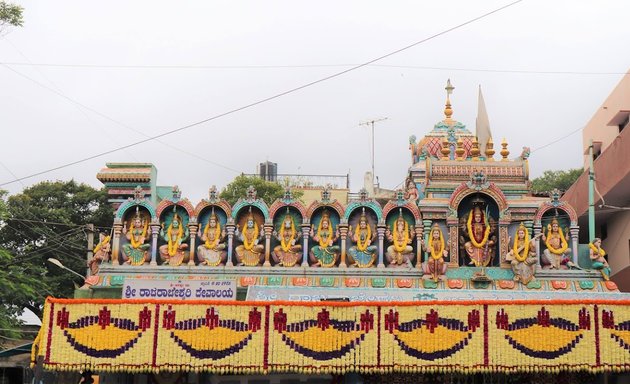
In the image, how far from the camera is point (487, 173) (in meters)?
26.8

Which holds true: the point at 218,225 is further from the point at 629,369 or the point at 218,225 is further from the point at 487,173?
the point at 629,369

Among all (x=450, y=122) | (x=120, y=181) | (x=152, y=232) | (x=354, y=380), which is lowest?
(x=354, y=380)

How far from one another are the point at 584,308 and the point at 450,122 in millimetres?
13877

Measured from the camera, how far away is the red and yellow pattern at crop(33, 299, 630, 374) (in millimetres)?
20344

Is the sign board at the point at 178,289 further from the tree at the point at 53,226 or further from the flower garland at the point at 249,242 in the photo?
the tree at the point at 53,226

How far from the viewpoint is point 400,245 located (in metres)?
25.4

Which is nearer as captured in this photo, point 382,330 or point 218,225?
point 382,330

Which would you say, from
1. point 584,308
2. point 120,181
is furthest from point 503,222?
point 120,181

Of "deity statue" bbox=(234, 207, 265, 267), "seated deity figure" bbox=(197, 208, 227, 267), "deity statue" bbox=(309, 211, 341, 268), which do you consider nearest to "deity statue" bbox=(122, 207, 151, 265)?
"seated deity figure" bbox=(197, 208, 227, 267)

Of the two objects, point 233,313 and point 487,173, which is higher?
point 487,173

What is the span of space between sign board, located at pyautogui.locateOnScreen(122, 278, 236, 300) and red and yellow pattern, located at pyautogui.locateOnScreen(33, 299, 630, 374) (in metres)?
2.90

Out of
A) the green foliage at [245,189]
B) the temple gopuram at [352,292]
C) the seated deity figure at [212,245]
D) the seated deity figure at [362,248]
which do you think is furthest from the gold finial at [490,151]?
the green foliage at [245,189]

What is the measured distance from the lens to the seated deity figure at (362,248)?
25453mm

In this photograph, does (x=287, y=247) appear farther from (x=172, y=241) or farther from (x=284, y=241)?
(x=172, y=241)
